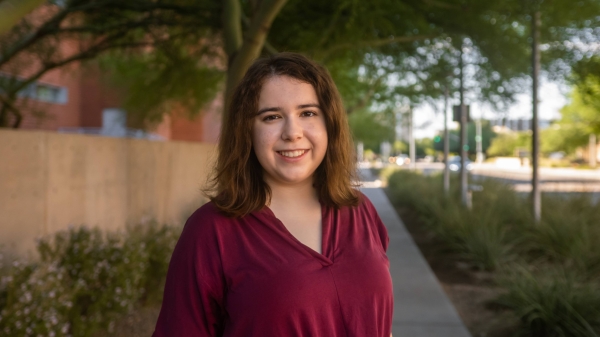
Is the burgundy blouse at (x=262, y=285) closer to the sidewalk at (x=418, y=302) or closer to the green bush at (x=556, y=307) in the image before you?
the sidewalk at (x=418, y=302)

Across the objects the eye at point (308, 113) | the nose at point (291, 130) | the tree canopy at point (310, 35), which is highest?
the tree canopy at point (310, 35)

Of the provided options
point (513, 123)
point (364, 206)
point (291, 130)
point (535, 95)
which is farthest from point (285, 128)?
point (513, 123)

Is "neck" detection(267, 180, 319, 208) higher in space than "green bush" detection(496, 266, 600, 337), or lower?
A: higher

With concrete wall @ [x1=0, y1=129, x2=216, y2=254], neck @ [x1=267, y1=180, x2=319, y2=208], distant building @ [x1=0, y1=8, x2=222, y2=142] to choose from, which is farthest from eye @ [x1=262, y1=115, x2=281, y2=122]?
distant building @ [x1=0, y1=8, x2=222, y2=142]

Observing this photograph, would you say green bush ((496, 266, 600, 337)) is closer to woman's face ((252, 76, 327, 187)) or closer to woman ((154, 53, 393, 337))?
woman ((154, 53, 393, 337))

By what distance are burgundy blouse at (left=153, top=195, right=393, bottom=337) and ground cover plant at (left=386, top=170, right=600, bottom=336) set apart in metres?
3.42

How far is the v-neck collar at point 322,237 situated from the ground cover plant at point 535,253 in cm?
342

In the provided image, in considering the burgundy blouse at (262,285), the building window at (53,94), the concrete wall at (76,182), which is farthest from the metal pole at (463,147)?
the building window at (53,94)

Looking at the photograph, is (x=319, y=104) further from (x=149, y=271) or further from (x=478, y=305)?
(x=478, y=305)

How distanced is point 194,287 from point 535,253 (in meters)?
8.02

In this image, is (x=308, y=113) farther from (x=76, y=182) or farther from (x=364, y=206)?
(x=76, y=182)

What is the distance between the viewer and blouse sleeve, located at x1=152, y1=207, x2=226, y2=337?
5.99ft

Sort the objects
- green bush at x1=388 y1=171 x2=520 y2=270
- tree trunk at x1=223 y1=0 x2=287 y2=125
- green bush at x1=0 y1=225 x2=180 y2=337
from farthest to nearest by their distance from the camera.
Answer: green bush at x1=388 y1=171 x2=520 y2=270, tree trunk at x1=223 y1=0 x2=287 y2=125, green bush at x1=0 y1=225 x2=180 y2=337

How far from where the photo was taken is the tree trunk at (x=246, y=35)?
17.7ft
